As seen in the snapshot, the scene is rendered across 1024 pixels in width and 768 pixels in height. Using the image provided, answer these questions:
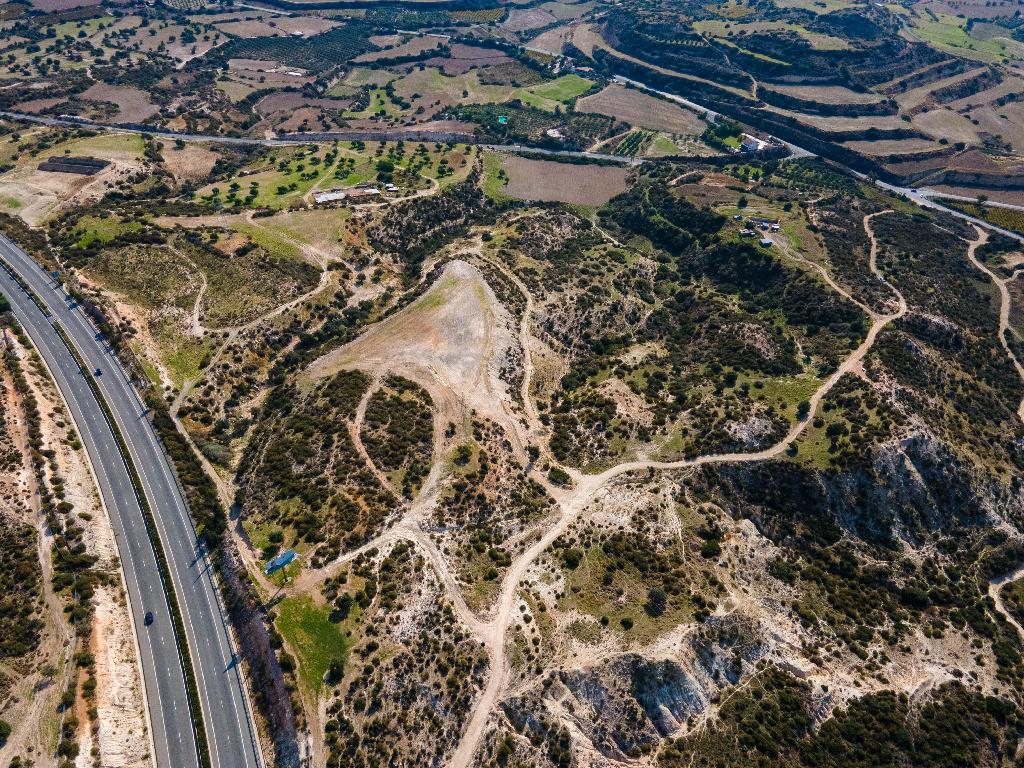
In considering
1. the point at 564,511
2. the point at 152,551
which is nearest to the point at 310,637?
the point at 152,551

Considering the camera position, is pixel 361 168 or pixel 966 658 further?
pixel 361 168

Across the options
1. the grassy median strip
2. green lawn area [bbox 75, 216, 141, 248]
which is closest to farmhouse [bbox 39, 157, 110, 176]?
green lawn area [bbox 75, 216, 141, 248]

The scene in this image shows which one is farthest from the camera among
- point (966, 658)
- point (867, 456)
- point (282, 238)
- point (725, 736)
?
point (282, 238)

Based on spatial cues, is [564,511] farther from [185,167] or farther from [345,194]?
[185,167]

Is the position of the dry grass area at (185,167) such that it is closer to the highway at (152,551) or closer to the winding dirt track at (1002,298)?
the highway at (152,551)

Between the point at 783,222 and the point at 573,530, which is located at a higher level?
the point at 783,222

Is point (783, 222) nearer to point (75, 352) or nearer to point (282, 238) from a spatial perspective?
point (282, 238)

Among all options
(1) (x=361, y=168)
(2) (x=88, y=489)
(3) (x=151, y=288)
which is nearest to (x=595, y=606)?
(2) (x=88, y=489)
